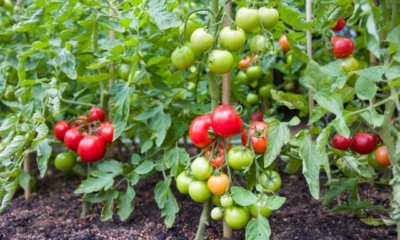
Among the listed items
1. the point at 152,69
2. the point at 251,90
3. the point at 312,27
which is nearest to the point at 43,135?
the point at 152,69

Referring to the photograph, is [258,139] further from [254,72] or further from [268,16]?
[254,72]

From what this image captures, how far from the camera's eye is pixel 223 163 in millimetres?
1517

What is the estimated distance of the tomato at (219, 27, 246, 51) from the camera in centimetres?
142

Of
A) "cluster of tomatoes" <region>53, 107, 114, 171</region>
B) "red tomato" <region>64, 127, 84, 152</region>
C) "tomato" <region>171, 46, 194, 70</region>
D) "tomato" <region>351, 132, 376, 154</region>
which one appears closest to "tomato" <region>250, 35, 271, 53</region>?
"tomato" <region>171, 46, 194, 70</region>

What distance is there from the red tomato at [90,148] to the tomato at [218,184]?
21.0 inches

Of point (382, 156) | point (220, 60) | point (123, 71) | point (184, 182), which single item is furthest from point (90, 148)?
point (382, 156)

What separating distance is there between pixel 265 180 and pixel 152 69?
0.63 meters

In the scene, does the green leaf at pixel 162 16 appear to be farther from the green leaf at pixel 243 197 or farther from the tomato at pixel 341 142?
the tomato at pixel 341 142

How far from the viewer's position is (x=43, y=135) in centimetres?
165

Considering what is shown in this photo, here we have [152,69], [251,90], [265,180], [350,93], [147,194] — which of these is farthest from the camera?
[251,90]

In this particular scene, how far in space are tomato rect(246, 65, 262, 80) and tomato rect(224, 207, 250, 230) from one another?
0.99 metres

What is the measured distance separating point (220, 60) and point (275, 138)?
29 cm

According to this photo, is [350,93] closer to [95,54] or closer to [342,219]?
[342,219]

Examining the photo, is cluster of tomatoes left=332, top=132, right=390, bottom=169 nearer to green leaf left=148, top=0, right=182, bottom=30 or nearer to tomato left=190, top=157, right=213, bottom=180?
tomato left=190, top=157, right=213, bottom=180
